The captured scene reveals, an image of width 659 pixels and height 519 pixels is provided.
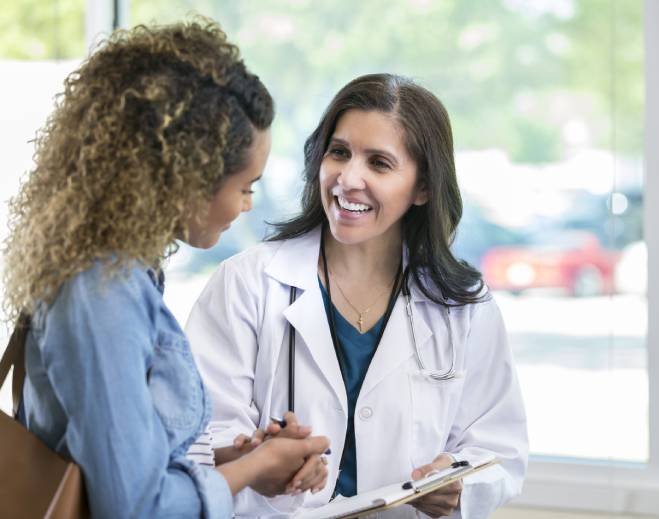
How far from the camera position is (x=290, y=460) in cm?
149

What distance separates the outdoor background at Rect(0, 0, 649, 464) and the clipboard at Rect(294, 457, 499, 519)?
1400mm

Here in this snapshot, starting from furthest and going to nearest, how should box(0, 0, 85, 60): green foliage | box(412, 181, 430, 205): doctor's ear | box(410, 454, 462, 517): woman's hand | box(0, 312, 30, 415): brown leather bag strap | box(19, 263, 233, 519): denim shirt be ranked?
box(0, 0, 85, 60): green foliage
box(412, 181, 430, 205): doctor's ear
box(410, 454, 462, 517): woman's hand
box(0, 312, 30, 415): brown leather bag strap
box(19, 263, 233, 519): denim shirt

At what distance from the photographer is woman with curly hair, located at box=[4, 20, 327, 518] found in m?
1.16

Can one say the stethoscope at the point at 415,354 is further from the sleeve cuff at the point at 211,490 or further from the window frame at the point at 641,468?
the window frame at the point at 641,468

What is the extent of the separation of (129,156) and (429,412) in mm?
1115

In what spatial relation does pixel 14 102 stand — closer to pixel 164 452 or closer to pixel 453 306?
pixel 453 306

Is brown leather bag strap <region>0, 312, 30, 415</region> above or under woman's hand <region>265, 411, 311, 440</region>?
above

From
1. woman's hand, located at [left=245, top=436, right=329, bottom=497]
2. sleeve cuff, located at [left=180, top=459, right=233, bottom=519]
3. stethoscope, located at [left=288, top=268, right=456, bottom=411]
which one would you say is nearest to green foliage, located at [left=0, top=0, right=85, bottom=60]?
stethoscope, located at [left=288, top=268, right=456, bottom=411]

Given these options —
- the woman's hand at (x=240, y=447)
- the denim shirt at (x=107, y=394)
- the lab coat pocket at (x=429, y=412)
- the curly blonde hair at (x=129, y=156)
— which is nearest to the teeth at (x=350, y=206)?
the lab coat pocket at (x=429, y=412)

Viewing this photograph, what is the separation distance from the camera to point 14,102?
3164 millimetres

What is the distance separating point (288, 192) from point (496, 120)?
751mm

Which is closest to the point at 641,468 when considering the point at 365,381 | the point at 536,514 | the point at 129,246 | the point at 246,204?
the point at 536,514

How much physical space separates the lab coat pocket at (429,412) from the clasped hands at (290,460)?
1.60 ft

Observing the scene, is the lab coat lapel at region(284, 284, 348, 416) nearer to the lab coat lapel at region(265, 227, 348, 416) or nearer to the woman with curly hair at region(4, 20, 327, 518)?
the lab coat lapel at region(265, 227, 348, 416)
